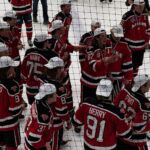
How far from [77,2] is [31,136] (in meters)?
5.11

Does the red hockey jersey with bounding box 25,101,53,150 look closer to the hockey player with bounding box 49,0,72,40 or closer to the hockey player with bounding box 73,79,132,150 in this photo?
the hockey player with bounding box 73,79,132,150

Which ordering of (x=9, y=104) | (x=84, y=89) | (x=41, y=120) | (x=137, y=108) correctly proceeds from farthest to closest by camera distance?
(x=84, y=89) → (x=9, y=104) → (x=137, y=108) → (x=41, y=120)

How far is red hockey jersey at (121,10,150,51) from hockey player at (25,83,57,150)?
1828 millimetres

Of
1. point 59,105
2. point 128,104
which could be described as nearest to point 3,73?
point 59,105

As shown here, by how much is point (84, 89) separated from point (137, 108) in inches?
47.4

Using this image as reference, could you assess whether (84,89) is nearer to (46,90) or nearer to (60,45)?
(60,45)

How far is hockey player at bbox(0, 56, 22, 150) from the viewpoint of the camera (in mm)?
3637

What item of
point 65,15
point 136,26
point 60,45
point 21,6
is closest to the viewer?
point 60,45

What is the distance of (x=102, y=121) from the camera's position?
3.27 metres

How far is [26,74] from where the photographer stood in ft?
14.2

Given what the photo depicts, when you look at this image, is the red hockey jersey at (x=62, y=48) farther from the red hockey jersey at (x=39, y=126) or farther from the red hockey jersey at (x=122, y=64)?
the red hockey jersey at (x=39, y=126)

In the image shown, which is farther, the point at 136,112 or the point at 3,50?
the point at 3,50

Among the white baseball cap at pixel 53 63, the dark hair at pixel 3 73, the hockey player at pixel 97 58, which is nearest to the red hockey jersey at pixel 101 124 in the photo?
the white baseball cap at pixel 53 63

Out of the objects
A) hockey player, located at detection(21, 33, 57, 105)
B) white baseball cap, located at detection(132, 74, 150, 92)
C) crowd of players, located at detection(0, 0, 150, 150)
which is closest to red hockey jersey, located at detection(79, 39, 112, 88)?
crowd of players, located at detection(0, 0, 150, 150)
